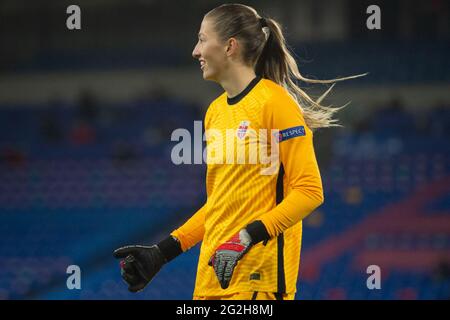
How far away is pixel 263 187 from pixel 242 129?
0.67ft

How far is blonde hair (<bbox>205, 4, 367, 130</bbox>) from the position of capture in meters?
2.99

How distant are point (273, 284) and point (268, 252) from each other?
0.10 meters

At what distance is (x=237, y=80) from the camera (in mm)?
3033

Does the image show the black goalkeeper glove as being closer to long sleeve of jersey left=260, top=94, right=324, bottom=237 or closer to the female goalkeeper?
the female goalkeeper

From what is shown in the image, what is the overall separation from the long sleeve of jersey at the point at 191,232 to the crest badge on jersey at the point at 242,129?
0.37 meters

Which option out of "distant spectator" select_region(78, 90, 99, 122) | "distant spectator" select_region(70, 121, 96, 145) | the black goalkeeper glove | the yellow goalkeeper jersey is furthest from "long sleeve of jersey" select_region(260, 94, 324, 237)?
"distant spectator" select_region(78, 90, 99, 122)

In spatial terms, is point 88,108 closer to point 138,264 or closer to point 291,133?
point 138,264

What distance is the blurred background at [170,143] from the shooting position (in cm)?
994

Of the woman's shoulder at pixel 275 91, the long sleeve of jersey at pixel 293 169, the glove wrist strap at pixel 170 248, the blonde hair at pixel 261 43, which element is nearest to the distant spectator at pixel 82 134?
the glove wrist strap at pixel 170 248

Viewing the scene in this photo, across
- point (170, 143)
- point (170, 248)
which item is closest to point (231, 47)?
point (170, 248)

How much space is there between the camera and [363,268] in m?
9.82

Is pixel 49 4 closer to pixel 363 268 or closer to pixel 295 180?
pixel 363 268

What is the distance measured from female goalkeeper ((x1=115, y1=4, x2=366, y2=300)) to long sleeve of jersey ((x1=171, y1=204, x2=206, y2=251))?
10cm
